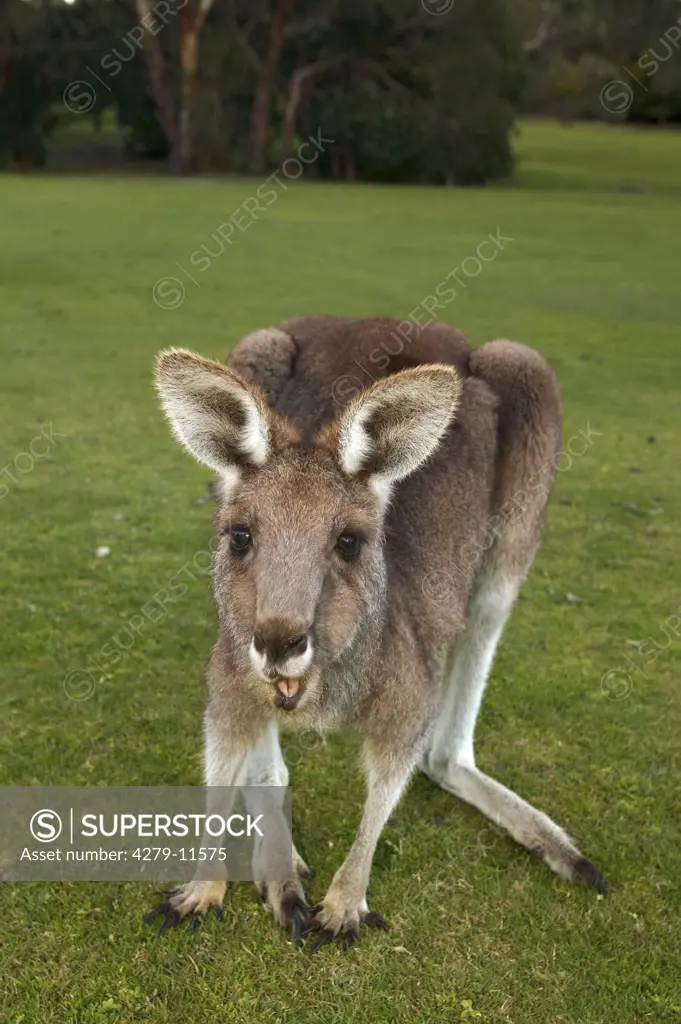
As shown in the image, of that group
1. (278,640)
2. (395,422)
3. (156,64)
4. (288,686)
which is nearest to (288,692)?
(288,686)

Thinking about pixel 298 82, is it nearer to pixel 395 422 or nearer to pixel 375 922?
pixel 395 422

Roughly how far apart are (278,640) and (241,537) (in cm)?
30

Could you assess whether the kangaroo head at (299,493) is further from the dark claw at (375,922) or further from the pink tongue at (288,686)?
the dark claw at (375,922)

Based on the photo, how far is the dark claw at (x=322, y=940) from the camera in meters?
2.49

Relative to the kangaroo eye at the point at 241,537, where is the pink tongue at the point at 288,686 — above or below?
below

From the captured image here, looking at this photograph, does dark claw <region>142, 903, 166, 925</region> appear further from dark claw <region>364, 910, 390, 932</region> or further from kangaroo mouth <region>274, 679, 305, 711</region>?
kangaroo mouth <region>274, 679, 305, 711</region>

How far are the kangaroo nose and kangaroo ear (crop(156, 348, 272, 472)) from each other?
1.38 ft

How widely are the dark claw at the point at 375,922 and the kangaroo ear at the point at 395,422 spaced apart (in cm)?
105

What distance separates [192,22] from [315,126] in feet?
13.3

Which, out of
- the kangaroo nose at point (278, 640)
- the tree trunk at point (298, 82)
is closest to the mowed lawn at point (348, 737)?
the kangaroo nose at point (278, 640)

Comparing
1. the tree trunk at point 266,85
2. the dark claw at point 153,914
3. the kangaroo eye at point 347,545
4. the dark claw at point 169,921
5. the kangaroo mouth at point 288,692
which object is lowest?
the tree trunk at point 266,85

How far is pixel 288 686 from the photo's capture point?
2.03m

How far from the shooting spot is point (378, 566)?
2318 millimetres

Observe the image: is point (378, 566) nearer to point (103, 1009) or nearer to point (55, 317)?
point (103, 1009)
